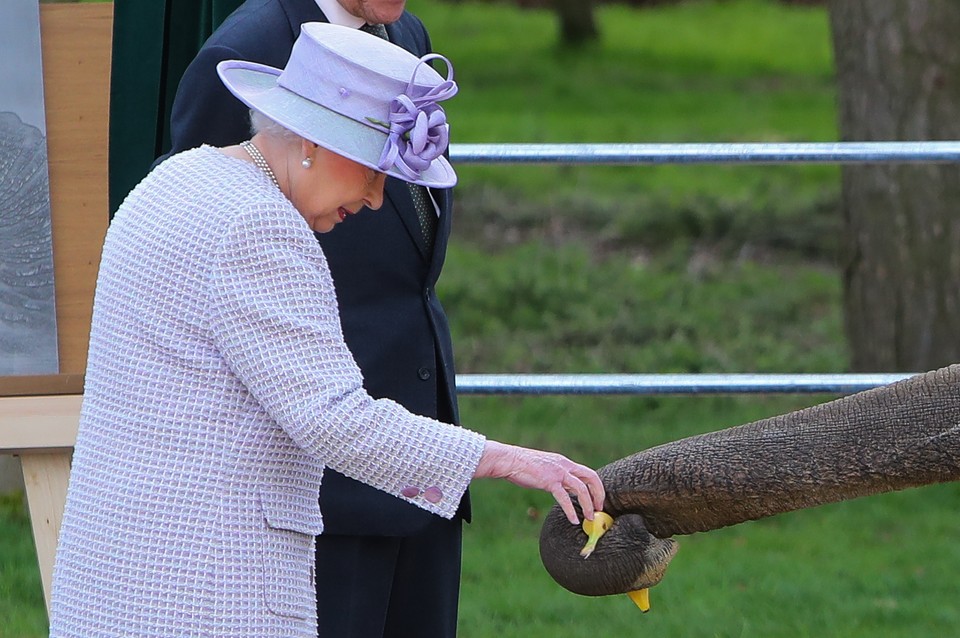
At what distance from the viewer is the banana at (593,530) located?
267 centimetres

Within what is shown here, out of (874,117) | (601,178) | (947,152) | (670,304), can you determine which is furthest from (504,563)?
(601,178)

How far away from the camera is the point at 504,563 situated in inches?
198

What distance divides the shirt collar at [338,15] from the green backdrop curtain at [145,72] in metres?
0.48

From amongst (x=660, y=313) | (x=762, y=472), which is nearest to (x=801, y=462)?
(x=762, y=472)

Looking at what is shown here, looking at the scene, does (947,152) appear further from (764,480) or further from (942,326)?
(942,326)

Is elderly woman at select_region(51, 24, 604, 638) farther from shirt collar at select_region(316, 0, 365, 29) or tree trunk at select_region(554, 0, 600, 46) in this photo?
tree trunk at select_region(554, 0, 600, 46)

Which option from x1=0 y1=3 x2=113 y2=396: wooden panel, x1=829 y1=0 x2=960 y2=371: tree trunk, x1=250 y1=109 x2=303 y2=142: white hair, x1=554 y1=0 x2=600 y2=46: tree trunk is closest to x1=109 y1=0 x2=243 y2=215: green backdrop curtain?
x1=0 y1=3 x2=113 y2=396: wooden panel

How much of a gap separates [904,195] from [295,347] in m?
4.71

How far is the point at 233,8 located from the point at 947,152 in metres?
1.89

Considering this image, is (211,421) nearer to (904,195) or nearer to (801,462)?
(801,462)

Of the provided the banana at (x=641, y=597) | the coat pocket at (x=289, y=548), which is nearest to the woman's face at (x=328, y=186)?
the coat pocket at (x=289, y=548)

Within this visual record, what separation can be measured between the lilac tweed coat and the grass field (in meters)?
2.08

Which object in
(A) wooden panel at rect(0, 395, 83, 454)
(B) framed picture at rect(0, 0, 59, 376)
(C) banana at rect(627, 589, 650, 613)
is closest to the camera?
(C) banana at rect(627, 589, 650, 613)

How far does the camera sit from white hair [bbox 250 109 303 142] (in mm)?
2365
